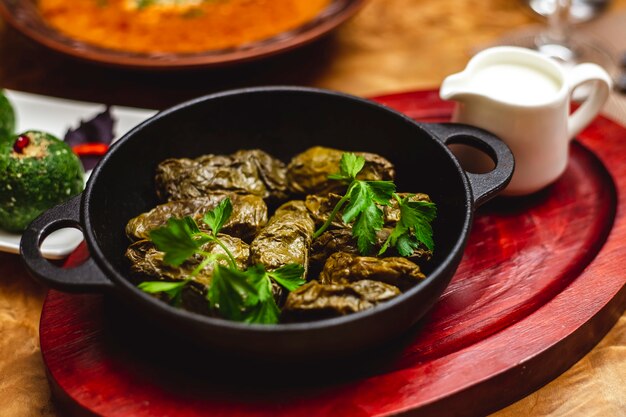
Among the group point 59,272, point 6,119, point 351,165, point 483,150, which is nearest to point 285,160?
point 351,165

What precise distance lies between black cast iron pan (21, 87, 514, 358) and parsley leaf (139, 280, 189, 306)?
51 mm

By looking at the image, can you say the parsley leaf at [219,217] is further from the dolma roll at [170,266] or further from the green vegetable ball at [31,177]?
the green vegetable ball at [31,177]

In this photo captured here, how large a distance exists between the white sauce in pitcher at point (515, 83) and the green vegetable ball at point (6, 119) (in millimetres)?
1527

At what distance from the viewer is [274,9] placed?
120 inches

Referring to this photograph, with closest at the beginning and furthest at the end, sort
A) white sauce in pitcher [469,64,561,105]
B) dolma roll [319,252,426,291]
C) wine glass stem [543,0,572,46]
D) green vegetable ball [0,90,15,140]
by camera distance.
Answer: dolma roll [319,252,426,291], white sauce in pitcher [469,64,561,105], green vegetable ball [0,90,15,140], wine glass stem [543,0,572,46]

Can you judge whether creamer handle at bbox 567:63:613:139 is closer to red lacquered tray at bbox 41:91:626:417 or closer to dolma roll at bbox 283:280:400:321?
red lacquered tray at bbox 41:91:626:417

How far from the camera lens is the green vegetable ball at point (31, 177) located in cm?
202

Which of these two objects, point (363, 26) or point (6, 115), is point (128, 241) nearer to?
point (6, 115)

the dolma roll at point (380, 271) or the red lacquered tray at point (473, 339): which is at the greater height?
the dolma roll at point (380, 271)

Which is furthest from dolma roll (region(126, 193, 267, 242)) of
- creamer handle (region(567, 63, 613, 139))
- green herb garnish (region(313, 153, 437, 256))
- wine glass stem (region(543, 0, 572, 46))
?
wine glass stem (region(543, 0, 572, 46))

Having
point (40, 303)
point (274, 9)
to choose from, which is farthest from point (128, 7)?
point (40, 303)

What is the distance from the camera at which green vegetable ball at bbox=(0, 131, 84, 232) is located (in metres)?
2.02

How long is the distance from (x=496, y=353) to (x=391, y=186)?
46 cm

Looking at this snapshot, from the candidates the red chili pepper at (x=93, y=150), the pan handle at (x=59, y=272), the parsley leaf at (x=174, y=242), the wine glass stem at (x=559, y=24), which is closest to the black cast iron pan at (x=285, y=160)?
the pan handle at (x=59, y=272)
